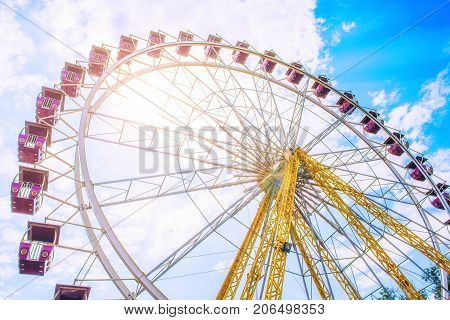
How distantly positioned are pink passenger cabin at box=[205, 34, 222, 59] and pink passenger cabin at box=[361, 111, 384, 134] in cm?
924

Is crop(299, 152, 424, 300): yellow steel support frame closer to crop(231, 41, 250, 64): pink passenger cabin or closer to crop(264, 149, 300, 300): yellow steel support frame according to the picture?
crop(264, 149, 300, 300): yellow steel support frame

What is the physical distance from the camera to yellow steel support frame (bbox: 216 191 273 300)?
13.5m

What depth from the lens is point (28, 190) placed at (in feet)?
40.2

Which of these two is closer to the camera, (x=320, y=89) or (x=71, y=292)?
(x=71, y=292)

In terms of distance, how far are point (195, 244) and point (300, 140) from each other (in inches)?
284

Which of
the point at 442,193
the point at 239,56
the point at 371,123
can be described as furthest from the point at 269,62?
the point at 442,193

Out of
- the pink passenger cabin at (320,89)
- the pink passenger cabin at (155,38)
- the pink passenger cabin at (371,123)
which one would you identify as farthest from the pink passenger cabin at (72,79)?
the pink passenger cabin at (371,123)

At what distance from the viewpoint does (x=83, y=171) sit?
11922 mm

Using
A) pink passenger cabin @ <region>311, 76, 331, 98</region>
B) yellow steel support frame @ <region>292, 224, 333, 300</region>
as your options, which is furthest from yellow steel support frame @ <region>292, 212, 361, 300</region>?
pink passenger cabin @ <region>311, 76, 331, 98</region>

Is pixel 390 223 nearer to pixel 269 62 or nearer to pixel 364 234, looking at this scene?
pixel 364 234

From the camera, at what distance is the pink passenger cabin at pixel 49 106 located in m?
14.1

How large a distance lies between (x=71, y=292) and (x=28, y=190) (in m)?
3.95

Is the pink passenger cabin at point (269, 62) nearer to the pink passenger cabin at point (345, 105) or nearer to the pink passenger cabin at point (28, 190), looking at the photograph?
the pink passenger cabin at point (345, 105)
